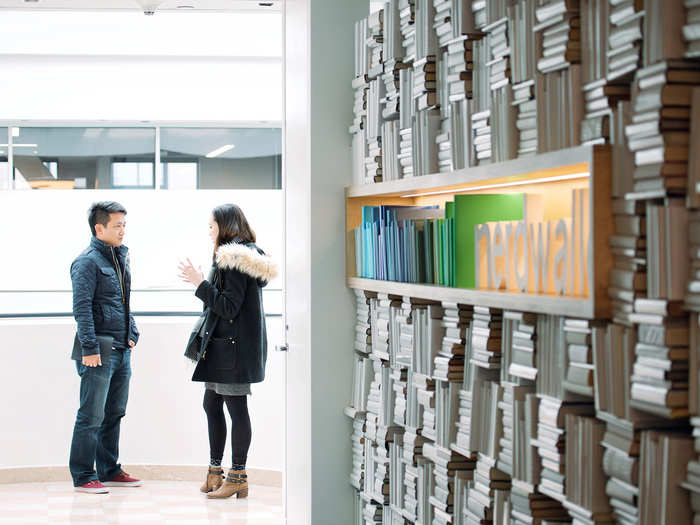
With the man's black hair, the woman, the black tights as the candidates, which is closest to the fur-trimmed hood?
the woman

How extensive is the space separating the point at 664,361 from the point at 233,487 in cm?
390

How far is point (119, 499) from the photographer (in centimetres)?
508

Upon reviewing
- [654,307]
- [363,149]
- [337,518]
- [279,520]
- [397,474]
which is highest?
[363,149]

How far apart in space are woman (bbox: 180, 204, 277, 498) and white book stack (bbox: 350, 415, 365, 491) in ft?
4.51

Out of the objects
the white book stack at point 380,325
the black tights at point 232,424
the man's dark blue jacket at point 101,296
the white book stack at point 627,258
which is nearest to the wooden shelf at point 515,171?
the white book stack at point 627,258

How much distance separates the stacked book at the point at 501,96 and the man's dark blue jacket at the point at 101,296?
134 inches

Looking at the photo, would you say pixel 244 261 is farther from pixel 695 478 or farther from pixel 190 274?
pixel 695 478

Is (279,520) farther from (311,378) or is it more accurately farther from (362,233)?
(362,233)

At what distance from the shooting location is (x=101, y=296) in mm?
5090

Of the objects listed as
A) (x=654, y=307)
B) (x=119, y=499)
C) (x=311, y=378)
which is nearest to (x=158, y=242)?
(x=119, y=499)

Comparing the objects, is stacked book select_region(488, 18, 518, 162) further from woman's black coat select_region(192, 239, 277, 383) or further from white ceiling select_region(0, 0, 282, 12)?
white ceiling select_region(0, 0, 282, 12)

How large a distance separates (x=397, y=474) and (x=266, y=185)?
3767 mm

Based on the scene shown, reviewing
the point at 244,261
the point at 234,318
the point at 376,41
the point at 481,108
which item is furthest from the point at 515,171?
the point at 234,318

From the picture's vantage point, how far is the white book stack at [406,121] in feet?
9.13
